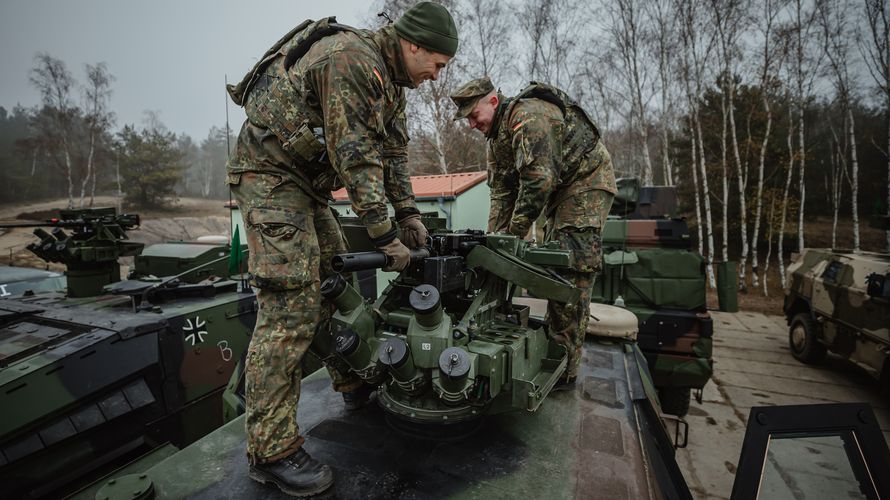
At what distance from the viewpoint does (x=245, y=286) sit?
4520 millimetres

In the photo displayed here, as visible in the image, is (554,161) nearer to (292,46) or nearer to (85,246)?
(292,46)

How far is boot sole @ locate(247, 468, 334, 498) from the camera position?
1.79 metres

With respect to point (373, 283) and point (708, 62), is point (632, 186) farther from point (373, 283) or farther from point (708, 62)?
point (708, 62)

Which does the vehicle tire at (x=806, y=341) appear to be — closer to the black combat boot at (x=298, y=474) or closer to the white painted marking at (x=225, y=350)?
the black combat boot at (x=298, y=474)

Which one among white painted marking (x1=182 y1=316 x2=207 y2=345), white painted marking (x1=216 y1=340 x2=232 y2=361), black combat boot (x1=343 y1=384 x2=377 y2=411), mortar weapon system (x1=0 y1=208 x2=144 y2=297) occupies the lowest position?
white painted marking (x1=216 y1=340 x2=232 y2=361)

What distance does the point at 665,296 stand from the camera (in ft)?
17.6

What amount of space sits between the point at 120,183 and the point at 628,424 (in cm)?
2881

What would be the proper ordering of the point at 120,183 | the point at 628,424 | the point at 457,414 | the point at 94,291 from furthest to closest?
the point at 120,183 → the point at 94,291 → the point at 628,424 → the point at 457,414

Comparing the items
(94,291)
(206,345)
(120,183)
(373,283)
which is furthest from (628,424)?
(120,183)

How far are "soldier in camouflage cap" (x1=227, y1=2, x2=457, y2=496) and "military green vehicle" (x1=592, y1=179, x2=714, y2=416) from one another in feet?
11.7

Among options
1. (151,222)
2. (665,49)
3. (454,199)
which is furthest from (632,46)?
(151,222)

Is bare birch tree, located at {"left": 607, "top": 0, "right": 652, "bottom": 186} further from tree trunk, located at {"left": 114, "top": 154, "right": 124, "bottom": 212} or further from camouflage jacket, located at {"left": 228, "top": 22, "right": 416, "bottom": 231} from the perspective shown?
tree trunk, located at {"left": 114, "top": 154, "right": 124, "bottom": 212}

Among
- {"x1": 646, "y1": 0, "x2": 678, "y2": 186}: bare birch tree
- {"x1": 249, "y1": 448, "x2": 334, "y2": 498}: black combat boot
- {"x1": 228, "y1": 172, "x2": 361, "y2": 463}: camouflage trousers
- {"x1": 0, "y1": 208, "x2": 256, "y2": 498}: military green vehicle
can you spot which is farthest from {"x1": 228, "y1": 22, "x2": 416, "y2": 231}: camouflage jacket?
{"x1": 646, "y1": 0, "x2": 678, "y2": 186}: bare birch tree

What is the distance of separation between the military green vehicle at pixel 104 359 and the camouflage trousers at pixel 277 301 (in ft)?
4.99
